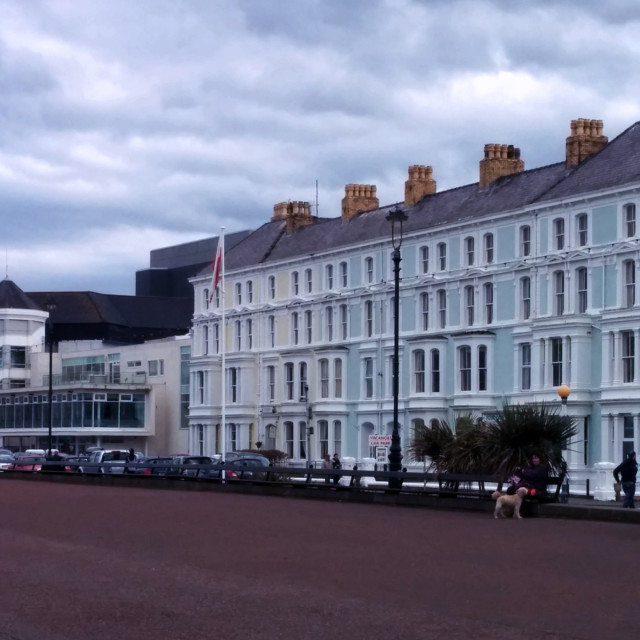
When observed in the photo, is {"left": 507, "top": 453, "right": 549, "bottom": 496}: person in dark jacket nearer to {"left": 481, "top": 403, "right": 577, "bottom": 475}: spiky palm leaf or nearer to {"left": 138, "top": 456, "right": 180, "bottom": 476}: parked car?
{"left": 481, "top": 403, "right": 577, "bottom": 475}: spiky palm leaf

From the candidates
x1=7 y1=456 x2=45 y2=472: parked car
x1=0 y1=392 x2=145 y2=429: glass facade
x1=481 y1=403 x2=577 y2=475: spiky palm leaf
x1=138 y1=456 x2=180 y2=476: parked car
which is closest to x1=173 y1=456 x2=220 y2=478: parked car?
x1=138 y1=456 x2=180 y2=476: parked car

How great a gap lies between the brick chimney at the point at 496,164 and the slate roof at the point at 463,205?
0.55m

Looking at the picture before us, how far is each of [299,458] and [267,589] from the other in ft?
191

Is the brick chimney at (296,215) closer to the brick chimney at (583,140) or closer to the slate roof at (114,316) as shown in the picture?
the brick chimney at (583,140)

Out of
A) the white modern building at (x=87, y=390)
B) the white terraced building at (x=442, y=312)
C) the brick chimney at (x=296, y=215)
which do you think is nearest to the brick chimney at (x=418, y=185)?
the white terraced building at (x=442, y=312)

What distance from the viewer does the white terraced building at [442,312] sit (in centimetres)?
5700

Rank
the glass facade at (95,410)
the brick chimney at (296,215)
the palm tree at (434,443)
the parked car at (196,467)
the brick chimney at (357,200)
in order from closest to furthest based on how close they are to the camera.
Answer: the palm tree at (434,443) → the parked car at (196,467) → the brick chimney at (357,200) → the brick chimney at (296,215) → the glass facade at (95,410)

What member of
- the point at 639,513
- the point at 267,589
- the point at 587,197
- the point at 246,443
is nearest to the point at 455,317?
the point at 587,197

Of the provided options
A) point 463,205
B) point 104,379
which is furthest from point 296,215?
point 104,379

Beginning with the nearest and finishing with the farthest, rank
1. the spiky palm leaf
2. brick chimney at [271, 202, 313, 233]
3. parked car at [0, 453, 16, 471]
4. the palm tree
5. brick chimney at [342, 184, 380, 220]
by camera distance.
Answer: the spiky palm leaf
the palm tree
parked car at [0, 453, 16, 471]
brick chimney at [342, 184, 380, 220]
brick chimney at [271, 202, 313, 233]

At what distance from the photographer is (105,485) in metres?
45.8

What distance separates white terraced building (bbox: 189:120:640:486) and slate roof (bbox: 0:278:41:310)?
1091 inches

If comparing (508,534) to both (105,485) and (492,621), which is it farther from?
(105,485)

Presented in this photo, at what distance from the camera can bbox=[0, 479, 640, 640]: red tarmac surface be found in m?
12.8
